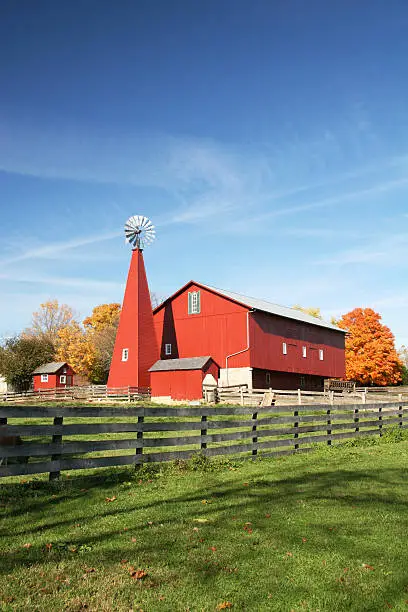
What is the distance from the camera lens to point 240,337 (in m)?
43.1

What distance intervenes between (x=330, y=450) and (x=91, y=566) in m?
10.4

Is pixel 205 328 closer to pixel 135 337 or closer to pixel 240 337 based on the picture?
pixel 240 337

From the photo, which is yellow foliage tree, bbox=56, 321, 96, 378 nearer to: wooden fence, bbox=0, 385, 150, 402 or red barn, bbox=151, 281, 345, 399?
wooden fence, bbox=0, 385, 150, 402

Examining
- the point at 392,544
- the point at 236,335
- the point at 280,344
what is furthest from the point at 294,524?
the point at 280,344

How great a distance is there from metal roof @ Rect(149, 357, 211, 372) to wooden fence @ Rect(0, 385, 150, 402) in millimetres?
2534

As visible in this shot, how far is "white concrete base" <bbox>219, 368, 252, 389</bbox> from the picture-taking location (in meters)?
42.4

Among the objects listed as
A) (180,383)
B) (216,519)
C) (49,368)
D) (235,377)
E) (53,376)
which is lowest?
(216,519)

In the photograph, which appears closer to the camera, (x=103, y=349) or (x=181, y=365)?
(x=181, y=365)

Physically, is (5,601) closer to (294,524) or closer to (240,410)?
(294,524)

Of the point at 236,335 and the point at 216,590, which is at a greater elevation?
the point at 236,335

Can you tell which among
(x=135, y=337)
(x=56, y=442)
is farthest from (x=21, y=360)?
(x=56, y=442)

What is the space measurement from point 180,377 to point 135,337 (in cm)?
587

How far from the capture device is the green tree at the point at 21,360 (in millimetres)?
63062

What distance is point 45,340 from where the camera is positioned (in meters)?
68.5
